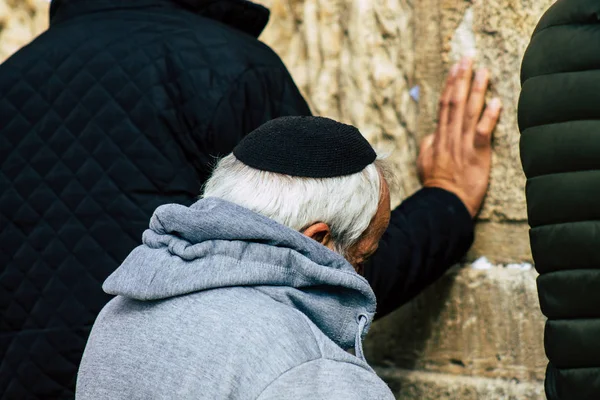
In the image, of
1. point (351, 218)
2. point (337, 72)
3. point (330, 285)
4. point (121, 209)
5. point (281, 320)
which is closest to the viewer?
point (281, 320)

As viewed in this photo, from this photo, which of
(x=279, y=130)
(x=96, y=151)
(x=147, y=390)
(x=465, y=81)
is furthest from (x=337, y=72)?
(x=147, y=390)

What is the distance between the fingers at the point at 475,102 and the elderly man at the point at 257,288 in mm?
913

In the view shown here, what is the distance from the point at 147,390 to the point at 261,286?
0.26 m

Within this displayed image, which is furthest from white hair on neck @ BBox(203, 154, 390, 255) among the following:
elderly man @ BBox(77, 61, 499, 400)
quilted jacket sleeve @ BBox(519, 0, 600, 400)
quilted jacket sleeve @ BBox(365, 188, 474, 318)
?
quilted jacket sleeve @ BBox(365, 188, 474, 318)

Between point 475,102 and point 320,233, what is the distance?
1.08 metres

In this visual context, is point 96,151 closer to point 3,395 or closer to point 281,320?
point 3,395

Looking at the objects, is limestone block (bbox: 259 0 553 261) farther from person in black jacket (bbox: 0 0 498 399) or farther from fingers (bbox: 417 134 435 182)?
person in black jacket (bbox: 0 0 498 399)

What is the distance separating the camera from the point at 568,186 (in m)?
2.07

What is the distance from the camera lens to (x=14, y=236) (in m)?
2.41

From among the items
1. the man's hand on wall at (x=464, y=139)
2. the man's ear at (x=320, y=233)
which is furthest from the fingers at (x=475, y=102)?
the man's ear at (x=320, y=233)

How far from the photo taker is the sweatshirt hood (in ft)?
5.46

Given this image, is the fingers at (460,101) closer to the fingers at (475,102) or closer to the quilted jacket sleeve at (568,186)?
the fingers at (475,102)

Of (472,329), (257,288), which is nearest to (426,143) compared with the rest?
(472,329)

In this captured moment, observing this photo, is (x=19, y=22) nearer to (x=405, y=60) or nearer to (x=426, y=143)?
(x=405, y=60)
